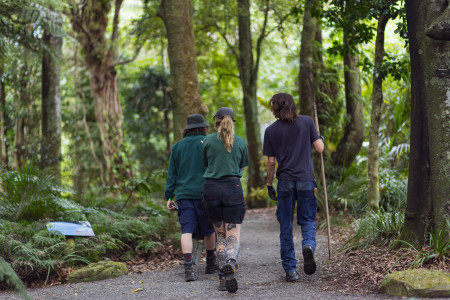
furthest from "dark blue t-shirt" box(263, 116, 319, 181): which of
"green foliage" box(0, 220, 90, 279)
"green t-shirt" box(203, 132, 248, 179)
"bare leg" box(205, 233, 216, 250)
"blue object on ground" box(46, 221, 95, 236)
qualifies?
"green foliage" box(0, 220, 90, 279)

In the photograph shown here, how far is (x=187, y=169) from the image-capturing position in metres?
6.53

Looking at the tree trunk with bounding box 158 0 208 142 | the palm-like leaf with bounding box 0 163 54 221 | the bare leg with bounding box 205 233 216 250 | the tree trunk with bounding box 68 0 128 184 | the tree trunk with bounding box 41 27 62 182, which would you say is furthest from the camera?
the tree trunk with bounding box 68 0 128 184

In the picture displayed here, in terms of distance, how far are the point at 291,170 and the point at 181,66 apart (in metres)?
3.82

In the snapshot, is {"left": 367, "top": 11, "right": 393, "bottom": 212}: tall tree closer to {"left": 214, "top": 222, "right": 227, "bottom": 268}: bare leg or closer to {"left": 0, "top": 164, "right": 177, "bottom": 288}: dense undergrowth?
{"left": 214, "top": 222, "right": 227, "bottom": 268}: bare leg

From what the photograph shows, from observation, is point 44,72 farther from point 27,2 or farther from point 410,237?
point 410,237

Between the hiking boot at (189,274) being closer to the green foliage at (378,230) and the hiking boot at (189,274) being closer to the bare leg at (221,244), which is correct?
the bare leg at (221,244)

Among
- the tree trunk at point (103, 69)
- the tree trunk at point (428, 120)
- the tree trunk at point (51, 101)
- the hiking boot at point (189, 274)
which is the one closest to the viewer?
the tree trunk at point (428, 120)

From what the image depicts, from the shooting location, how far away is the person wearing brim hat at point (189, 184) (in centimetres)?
645

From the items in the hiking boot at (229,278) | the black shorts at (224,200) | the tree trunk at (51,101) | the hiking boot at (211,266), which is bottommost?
the hiking boot at (211,266)

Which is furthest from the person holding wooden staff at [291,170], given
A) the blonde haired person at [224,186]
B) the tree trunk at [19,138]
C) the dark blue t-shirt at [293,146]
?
the tree trunk at [19,138]

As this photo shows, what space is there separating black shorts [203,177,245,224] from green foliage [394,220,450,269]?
6.23ft

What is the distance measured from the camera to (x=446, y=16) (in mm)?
Result: 5090

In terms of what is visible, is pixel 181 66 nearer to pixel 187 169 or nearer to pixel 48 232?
pixel 187 169

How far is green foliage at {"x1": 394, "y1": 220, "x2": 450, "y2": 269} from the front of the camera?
17.0ft
